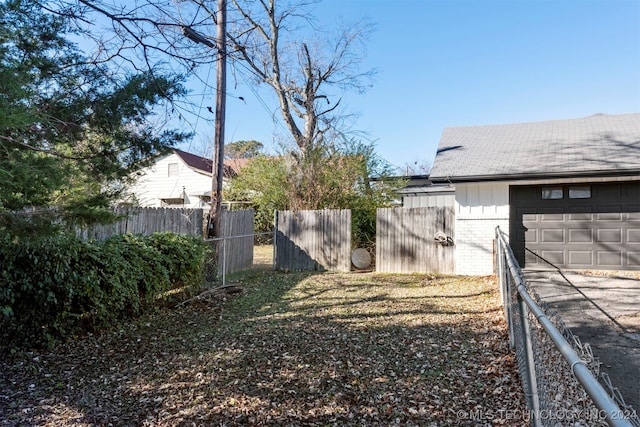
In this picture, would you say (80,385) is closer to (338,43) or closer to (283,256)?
(283,256)

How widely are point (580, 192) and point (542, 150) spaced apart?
5.08 ft

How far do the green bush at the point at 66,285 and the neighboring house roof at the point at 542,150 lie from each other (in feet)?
22.2

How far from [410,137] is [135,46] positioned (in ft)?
59.8

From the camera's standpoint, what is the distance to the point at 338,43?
17422mm

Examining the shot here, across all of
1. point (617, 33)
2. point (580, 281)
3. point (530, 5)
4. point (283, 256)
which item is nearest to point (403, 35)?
point (530, 5)

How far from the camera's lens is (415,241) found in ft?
31.1

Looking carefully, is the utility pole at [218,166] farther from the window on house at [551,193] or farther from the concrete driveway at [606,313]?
the window on house at [551,193]

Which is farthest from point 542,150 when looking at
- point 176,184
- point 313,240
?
point 176,184

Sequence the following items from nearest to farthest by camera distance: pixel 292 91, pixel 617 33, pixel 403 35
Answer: pixel 617 33 → pixel 403 35 → pixel 292 91

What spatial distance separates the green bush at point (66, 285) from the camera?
167 inches

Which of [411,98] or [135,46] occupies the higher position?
[411,98]

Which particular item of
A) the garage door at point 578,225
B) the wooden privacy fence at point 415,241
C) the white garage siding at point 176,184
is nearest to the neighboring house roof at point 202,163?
the white garage siding at point 176,184

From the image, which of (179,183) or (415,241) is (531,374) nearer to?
(415,241)

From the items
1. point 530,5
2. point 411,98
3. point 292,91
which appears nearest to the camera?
point 530,5
